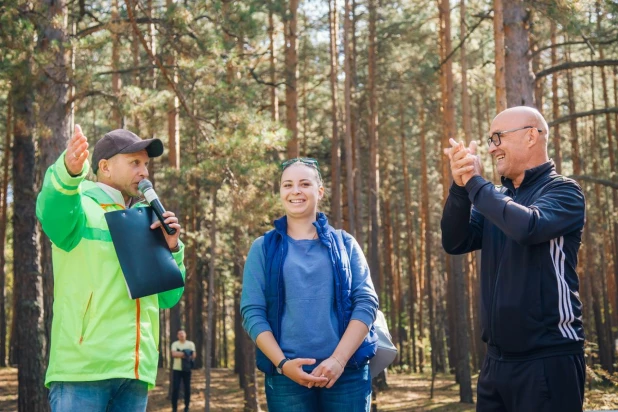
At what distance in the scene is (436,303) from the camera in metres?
43.2

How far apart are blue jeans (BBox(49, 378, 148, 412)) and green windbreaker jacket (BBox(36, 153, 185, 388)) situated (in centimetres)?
5

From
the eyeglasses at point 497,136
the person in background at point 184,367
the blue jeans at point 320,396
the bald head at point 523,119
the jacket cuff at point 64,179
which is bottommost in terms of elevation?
the person in background at point 184,367

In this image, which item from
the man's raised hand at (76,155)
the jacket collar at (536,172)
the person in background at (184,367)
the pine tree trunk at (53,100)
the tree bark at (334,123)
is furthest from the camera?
the tree bark at (334,123)

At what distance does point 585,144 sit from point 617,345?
8567 mm

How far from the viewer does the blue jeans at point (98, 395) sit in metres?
3.28

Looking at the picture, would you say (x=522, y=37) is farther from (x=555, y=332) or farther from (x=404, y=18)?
(x=404, y=18)

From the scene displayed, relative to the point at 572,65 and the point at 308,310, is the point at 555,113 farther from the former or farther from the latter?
the point at 308,310

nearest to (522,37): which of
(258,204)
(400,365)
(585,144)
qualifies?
(258,204)

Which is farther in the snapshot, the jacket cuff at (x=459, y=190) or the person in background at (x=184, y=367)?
the person in background at (x=184, y=367)

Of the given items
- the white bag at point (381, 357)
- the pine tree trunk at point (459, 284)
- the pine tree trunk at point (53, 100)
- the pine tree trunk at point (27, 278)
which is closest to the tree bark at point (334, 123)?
the pine tree trunk at point (459, 284)

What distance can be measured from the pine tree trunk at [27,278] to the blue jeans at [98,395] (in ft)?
31.8

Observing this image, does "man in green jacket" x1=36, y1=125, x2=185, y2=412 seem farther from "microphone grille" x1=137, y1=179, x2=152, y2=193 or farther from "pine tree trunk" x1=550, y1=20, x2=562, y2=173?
"pine tree trunk" x1=550, y1=20, x2=562, y2=173

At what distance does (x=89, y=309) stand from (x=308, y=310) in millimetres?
1062

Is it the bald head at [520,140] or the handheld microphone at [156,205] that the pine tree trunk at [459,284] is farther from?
the handheld microphone at [156,205]
